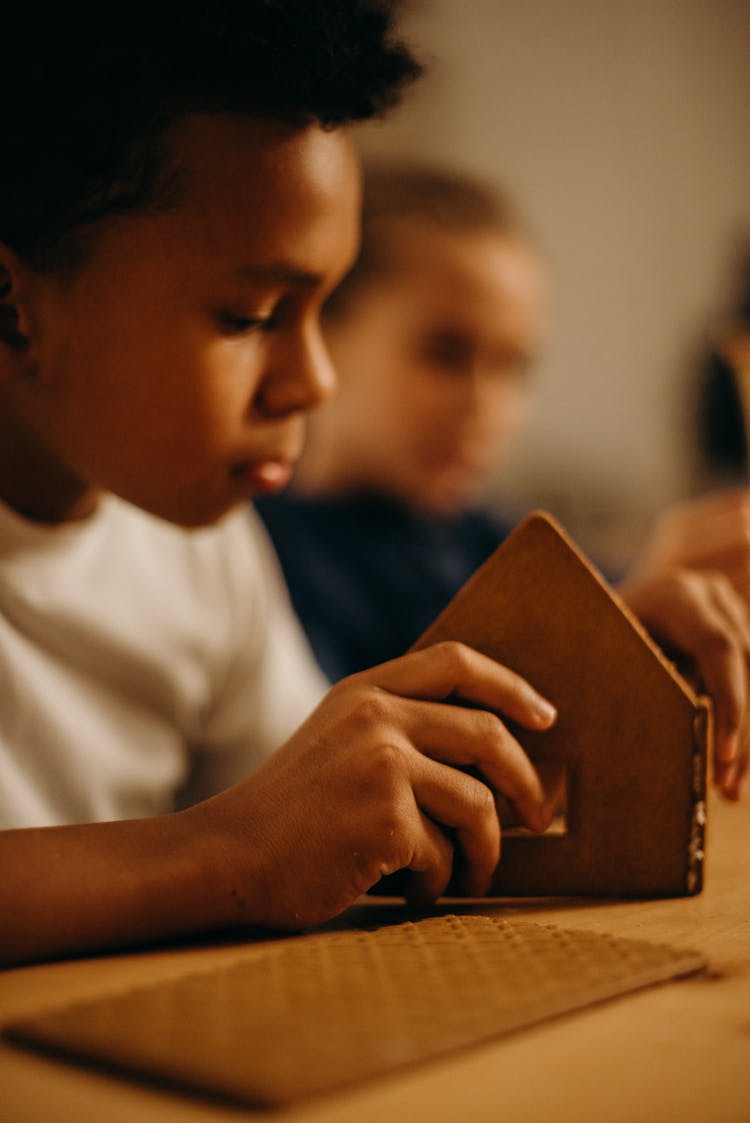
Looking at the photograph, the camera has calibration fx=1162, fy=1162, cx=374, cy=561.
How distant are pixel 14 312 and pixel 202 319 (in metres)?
0.12

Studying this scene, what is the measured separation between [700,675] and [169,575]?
1.47 feet

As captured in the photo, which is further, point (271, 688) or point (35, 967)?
point (271, 688)

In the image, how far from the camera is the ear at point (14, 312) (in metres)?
0.68

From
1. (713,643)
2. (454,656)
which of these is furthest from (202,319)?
(713,643)

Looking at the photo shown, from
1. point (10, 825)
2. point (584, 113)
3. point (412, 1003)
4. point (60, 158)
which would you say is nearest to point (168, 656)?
point (10, 825)

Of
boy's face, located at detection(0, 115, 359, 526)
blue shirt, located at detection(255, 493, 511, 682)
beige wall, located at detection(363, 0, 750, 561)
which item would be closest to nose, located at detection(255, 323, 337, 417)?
boy's face, located at detection(0, 115, 359, 526)

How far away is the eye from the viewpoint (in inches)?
25.7

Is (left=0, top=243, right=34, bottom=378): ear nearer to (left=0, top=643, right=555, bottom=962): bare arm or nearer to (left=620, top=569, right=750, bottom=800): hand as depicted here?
(left=0, top=643, right=555, bottom=962): bare arm

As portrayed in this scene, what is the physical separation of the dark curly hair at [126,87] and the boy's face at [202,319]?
0.01 metres

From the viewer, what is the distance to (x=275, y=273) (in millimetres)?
645

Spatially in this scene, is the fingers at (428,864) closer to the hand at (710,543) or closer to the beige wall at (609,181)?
the hand at (710,543)

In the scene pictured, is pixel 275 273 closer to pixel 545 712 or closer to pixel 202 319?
pixel 202 319

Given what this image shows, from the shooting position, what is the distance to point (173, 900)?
0.51m

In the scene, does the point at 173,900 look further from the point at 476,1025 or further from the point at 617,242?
the point at 617,242
